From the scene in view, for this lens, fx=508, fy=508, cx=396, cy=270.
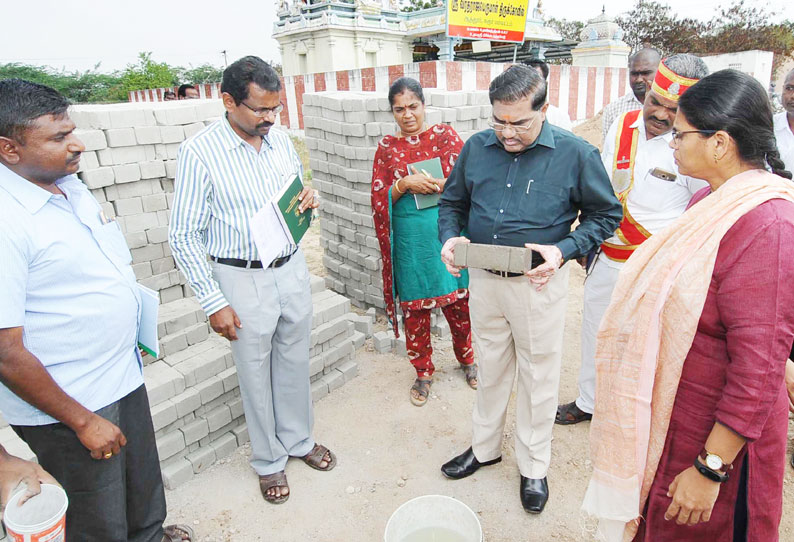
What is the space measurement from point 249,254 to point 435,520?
147 cm

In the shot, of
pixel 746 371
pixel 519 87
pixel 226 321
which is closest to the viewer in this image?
pixel 746 371

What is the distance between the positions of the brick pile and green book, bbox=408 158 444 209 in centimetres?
154

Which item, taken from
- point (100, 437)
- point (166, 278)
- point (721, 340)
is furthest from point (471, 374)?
point (100, 437)

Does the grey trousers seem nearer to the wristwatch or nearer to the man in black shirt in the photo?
the man in black shirt

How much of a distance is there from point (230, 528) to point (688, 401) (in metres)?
2.34

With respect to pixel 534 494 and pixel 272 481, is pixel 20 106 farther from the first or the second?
pixel 534 494

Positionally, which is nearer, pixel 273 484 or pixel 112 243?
pixel 112 243

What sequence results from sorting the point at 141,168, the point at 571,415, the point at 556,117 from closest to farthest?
the point at 141,168, the point at 571,415, the point at 556,117

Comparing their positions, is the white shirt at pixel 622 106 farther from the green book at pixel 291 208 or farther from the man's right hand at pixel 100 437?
the man's right hand at pixel 100 437

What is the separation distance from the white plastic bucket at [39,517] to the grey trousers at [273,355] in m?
1.16

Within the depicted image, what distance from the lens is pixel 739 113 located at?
138 centimetres

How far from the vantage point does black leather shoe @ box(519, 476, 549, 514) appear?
8.87 feet

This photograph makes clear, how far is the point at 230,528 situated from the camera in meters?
2.72

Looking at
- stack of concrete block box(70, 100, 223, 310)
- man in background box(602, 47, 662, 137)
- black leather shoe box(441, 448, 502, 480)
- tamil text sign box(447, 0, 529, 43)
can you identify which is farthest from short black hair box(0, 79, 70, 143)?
tamil text sign box(447, 0, 529, 43)
